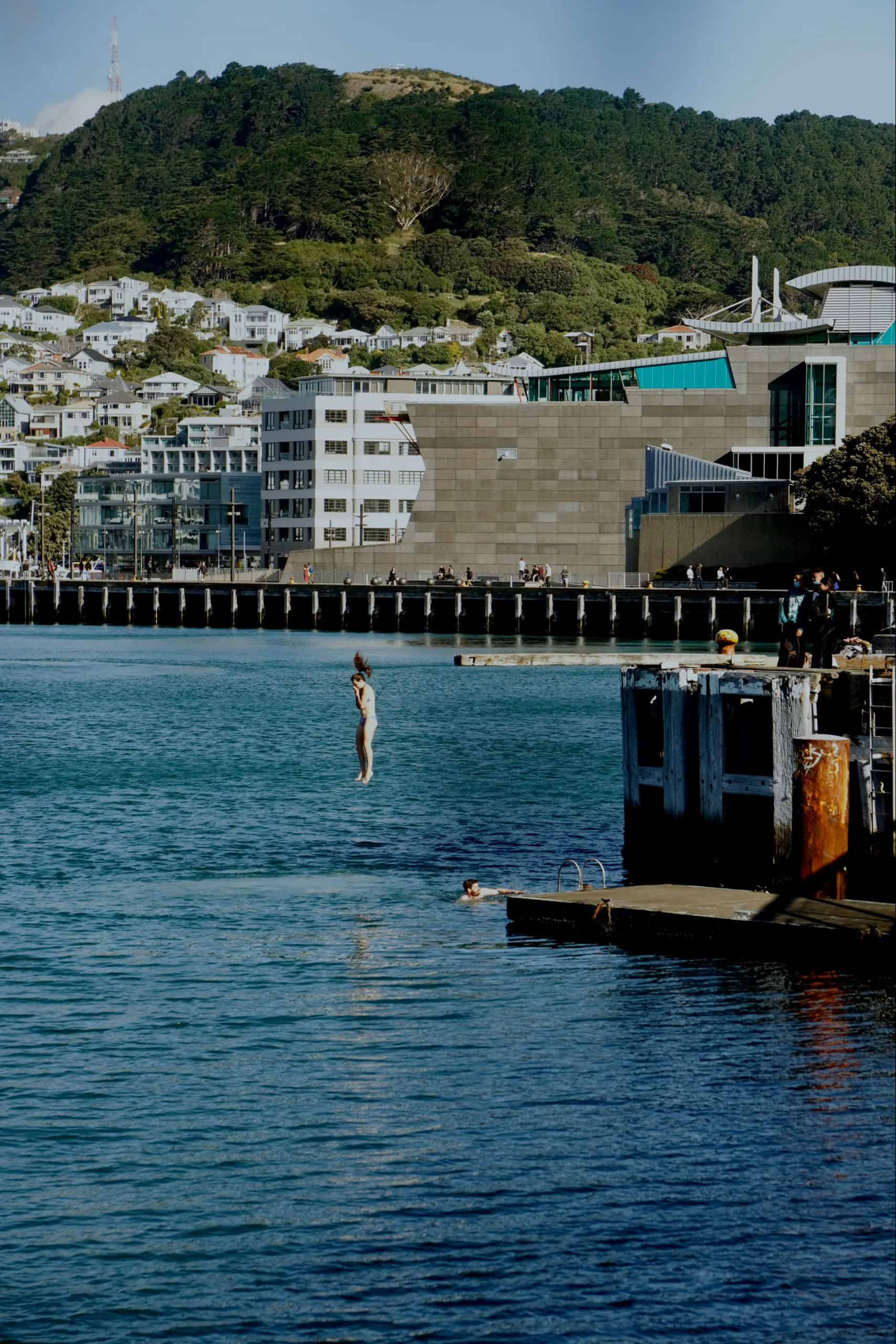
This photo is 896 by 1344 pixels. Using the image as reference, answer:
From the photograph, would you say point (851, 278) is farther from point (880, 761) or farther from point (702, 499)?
point (880, 761)

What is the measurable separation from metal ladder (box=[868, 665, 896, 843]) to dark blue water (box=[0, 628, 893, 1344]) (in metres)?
2.83

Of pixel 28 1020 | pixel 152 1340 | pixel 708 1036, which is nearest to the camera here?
pixel 152 1340

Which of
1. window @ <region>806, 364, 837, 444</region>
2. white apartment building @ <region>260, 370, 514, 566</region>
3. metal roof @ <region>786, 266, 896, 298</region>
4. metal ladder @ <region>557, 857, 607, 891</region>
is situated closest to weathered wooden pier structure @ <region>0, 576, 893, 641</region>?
white apartment building @ <region>260, 370, 514, 566</region>

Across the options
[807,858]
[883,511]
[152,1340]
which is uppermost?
[883,511]

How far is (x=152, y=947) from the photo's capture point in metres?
28.1

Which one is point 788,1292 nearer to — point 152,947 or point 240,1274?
point 240,1274

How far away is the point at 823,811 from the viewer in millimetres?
26312

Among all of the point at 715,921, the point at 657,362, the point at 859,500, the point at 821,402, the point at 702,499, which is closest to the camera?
the point at 715,921

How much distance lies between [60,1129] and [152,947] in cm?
844

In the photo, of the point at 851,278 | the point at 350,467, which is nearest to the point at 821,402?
the point at 851,278

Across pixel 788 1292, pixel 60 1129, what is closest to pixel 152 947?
pixel 60 1129

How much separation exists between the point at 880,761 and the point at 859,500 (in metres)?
85.8

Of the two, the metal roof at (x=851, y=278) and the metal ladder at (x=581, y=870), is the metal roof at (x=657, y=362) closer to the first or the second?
the metal roof at (x=851, y=278)

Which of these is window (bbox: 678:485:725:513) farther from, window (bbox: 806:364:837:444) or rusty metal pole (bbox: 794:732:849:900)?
rusty metal pole (bbox: 794:732:849:900)
